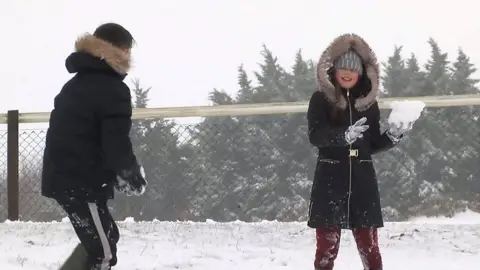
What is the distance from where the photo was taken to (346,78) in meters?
3.70

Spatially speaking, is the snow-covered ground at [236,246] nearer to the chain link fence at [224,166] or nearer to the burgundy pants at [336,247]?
the burgundy pants at [336,247]

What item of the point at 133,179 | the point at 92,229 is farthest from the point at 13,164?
the point at 133,179

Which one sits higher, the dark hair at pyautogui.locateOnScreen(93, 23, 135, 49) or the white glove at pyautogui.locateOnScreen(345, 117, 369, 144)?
the dark hair at pyautogui.locateOnScreen(93, 23, 135, 49)

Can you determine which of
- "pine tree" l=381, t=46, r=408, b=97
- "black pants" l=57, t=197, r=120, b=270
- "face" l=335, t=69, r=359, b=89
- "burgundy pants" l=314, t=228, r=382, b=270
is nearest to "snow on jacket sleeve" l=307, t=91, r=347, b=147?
"face" l=335, t=69, r=359, b=89

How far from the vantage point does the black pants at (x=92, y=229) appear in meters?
3.18

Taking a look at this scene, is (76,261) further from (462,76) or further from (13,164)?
(462,76)

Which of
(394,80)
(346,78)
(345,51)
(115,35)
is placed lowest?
(394,80)

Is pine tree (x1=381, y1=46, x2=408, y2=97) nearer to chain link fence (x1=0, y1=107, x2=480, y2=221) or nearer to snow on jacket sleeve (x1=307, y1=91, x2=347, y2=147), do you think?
chain link fence (x1=0, y1=107, x2=480, y2=221)

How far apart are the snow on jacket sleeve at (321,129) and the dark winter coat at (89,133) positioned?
43.7 inches

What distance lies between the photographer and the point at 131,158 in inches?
120

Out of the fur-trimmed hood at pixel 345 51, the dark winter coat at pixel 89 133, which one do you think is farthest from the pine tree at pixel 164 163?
the dark winter coat at pixel 89 133

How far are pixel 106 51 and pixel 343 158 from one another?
5.03 ft

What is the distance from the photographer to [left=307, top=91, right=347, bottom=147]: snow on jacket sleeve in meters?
3.40

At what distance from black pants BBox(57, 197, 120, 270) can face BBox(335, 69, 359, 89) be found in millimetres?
1650
